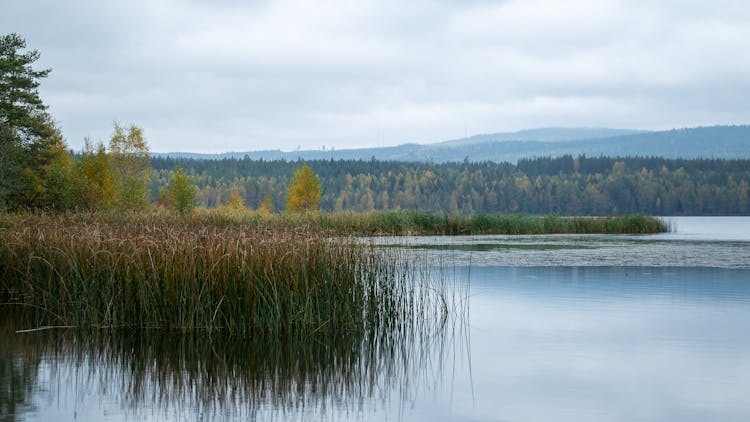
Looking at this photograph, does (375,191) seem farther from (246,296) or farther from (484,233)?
(246,296)

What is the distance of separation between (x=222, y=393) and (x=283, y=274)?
2.77 m

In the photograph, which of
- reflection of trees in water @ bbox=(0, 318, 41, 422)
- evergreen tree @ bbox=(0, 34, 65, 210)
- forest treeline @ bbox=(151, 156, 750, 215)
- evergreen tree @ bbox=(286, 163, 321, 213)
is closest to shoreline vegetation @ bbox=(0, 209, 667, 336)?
reflection of trees in water @ bbox=(0, 318, 41, 422)

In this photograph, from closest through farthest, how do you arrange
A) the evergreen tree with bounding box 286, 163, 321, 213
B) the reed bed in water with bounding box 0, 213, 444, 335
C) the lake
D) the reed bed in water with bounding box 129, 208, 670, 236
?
the lake < the reed bed in water with bounding box 0, 213, 444, 335 < the reed bed in water with bounding box 129, 208, 670, 236 < the evergreen tree with bounding box 286, 163, 321, 213

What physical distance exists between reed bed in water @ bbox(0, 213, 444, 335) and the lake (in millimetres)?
402

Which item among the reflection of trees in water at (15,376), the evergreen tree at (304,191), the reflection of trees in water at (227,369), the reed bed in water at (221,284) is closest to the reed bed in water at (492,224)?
the reed bed in water at (221,284)

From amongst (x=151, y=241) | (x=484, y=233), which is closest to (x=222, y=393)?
(x=151, y=241)

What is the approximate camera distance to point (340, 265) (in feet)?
35.3

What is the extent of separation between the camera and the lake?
7.21 meters

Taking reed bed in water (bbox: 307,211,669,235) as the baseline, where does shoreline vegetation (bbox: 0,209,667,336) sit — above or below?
above

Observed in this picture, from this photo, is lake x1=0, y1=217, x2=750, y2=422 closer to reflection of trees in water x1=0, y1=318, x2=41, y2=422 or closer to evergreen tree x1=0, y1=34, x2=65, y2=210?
reflection of trees in water x1=0, y1=318, x2=41, y2=422

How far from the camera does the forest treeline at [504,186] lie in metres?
112

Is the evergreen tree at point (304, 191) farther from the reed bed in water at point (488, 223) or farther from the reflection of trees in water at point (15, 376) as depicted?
the reflection of trees in water at point (15, 376)

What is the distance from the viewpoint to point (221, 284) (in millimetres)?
10305

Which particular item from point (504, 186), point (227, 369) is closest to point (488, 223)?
point (227, 369)
